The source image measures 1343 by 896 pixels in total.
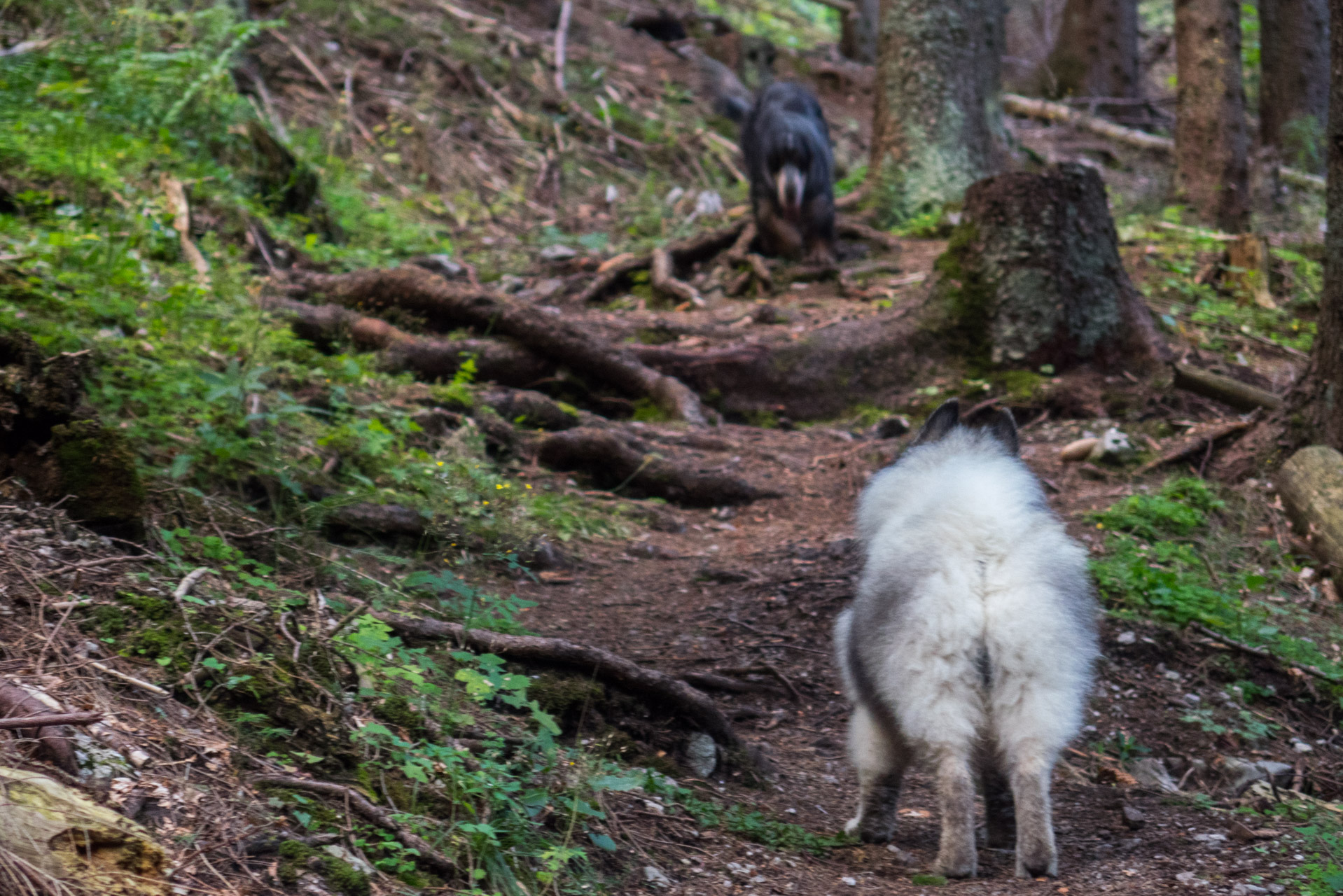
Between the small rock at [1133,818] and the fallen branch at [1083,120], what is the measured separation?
1411 centimetres

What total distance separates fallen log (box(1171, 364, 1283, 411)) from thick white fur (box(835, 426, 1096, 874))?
14.0 feet

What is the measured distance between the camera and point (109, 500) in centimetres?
310

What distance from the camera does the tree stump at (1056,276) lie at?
24.4 ft

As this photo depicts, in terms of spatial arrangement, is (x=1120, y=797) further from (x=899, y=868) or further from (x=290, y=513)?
(x=290, y=513)

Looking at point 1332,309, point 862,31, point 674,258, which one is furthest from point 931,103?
point 862,31

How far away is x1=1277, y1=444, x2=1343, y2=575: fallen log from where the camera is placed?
5.11 m

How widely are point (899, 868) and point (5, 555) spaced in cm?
274

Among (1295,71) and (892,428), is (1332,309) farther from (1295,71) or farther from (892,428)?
(1295,71)

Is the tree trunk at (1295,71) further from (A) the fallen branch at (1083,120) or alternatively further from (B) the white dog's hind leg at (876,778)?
(B) the white dog's hind leg at (876,778)

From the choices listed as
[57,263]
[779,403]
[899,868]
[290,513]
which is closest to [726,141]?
[779,403]

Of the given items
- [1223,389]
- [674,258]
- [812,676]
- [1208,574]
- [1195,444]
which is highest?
[674,258]

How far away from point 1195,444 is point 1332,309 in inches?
52.3

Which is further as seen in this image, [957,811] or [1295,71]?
[1295,71]

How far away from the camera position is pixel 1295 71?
12727 mm
